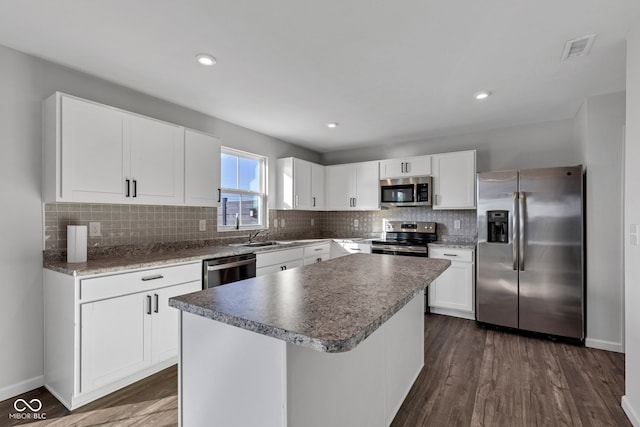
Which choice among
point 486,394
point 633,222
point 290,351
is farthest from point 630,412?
point 290,351

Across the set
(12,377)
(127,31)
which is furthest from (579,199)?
(12,377)

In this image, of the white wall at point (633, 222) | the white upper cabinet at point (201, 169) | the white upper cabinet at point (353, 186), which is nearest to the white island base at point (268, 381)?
the white wall at point (633, 222)

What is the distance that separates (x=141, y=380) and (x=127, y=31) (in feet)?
8.05

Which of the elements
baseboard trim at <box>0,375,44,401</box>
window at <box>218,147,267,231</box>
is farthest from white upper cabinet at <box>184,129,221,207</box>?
baseboard trim at <box>0,375,44,401</box>

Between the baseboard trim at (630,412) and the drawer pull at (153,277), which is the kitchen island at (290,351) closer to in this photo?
the drawer pull at (153,277)

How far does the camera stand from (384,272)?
189 cm

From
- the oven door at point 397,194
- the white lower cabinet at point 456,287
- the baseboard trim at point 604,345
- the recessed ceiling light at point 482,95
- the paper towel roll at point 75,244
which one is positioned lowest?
the baseboard trim at point 604,345

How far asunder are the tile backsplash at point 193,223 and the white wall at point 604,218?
1.37 metres

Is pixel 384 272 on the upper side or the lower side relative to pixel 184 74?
lower

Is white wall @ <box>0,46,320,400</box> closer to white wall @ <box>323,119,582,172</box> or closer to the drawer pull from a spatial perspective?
the drawer pull

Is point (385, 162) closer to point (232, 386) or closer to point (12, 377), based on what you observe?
point (232, 386)

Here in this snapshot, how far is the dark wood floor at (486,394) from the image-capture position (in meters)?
1.89

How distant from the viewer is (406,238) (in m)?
4.54

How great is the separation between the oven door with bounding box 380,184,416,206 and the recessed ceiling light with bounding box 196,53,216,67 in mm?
2983
